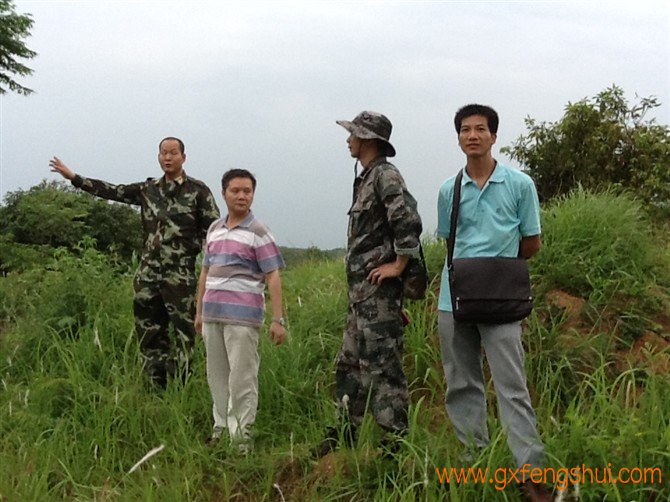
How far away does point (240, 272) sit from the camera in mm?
4266

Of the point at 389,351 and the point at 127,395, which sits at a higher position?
the point at 389,351

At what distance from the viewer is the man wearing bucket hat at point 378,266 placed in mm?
3754

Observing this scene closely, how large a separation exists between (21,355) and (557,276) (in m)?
4.82

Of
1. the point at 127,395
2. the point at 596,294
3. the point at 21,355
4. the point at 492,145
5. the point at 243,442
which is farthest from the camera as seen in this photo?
the point at 21,355

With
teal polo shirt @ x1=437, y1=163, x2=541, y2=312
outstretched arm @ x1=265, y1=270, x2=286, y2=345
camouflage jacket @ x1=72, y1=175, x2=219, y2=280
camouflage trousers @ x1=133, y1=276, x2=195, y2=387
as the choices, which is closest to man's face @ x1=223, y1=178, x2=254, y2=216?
outstretched arm @ x1=265, y1=270, x2=286, y2=345

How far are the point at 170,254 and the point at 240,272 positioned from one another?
1.09 metres

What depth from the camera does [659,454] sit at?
11.3 feet

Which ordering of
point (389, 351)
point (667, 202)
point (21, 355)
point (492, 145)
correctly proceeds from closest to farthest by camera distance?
point (492, 145), point (389, 351), point (21, 355), point (667, 202)

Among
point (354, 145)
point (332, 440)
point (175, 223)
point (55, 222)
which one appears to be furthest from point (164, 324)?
point (55, 222)

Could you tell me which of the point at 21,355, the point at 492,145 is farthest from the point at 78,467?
the point at 492,145

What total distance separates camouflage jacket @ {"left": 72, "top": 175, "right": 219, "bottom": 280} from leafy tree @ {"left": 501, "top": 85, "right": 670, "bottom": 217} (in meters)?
5.93

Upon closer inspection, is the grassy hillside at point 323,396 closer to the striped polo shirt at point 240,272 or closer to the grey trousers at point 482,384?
the grey trousers at point 482,384

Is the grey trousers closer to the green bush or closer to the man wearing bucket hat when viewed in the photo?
the man wearing bucket hat

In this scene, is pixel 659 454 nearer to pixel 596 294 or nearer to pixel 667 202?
pixel 596 294
